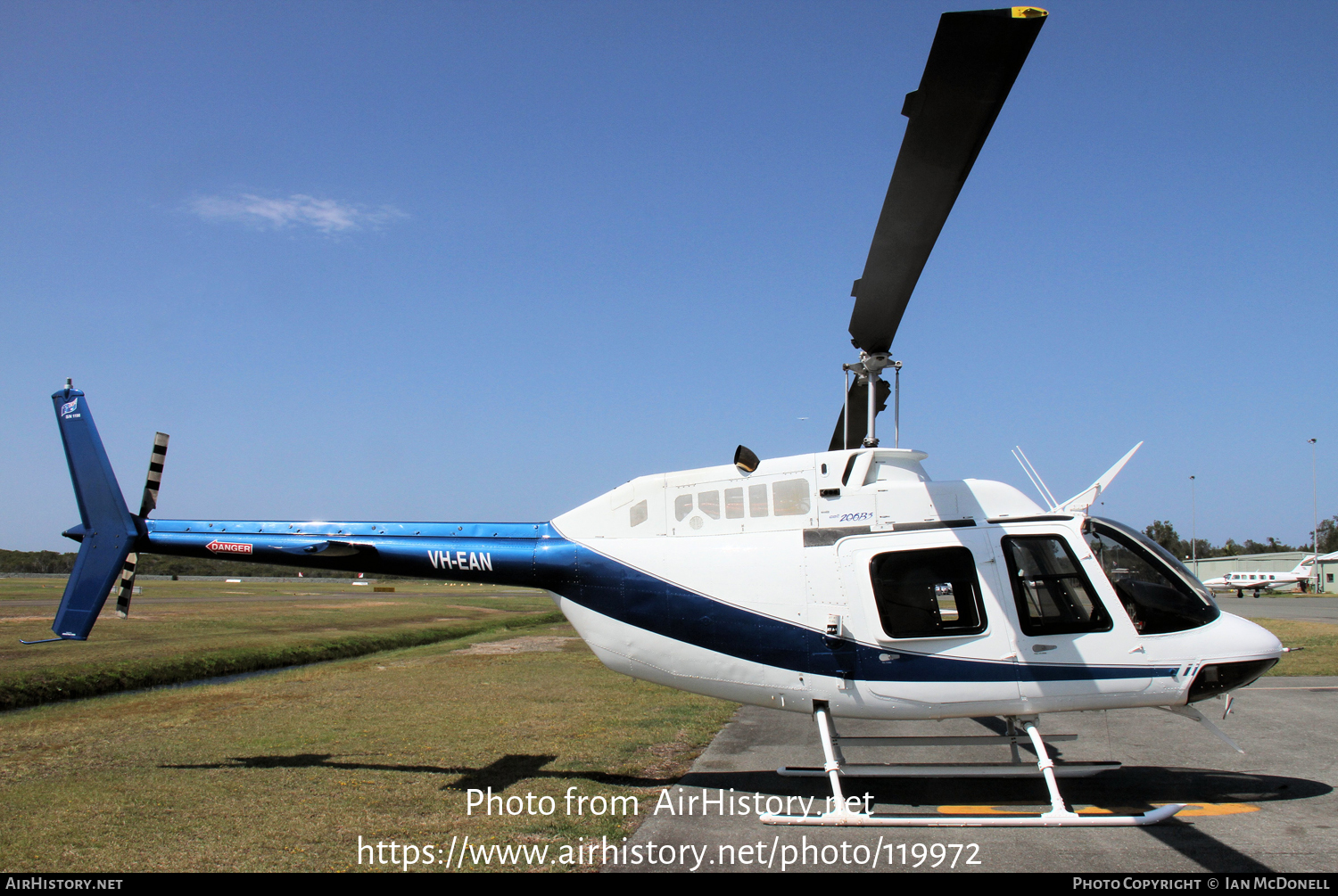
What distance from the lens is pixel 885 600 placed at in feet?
26.2

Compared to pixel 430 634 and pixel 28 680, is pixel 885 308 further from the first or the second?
pixel 430 634

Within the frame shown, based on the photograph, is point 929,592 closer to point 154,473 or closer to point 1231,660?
point 1231,660

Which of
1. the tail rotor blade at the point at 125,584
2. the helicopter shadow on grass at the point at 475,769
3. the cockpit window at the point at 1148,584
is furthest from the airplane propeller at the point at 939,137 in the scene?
the tail rotor blade at the point at 125,584

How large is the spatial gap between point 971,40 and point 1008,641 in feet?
18.5

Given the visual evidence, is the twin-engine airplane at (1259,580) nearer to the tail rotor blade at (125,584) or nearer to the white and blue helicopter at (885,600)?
the white and blue helicopter at (885,600)

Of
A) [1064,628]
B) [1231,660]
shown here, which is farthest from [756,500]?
[1231,660]

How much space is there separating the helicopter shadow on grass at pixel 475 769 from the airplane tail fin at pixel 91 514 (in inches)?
118

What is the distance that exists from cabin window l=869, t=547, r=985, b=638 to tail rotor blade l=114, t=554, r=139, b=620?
31.4 feet

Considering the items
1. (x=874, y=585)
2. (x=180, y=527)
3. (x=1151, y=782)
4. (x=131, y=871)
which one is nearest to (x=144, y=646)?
(x=180, y=527)

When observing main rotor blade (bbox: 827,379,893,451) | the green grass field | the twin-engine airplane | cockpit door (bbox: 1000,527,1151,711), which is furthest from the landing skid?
the twin-engine airplane

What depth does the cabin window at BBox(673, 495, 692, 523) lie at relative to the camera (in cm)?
885

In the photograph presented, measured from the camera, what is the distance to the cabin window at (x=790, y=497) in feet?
27.6

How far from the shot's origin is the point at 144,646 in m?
21.9

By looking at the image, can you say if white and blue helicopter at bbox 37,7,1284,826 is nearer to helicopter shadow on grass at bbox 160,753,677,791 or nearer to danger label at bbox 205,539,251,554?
helicopter shadow on grass at bbox 160,753,677,791
